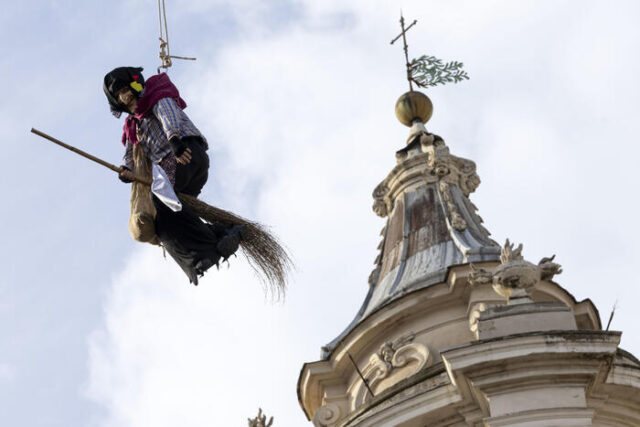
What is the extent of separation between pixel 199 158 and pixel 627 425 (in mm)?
6543

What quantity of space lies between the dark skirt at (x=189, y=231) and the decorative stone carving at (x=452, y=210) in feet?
34.1

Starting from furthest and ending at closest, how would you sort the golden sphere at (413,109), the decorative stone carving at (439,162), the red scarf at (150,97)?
the golden sphere at (413,109) < the decorative stone carving at (439,162) < the red scarf at (150,97)

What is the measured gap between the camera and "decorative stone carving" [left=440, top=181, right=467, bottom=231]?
21.7 metres

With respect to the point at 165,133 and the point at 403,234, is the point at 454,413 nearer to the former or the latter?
the point at 165,133

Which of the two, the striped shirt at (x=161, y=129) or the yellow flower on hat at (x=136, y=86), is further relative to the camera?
the yellow flower on hat at (x=136, y=86)

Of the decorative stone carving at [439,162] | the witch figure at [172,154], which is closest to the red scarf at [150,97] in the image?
the witch figure at [172,154]

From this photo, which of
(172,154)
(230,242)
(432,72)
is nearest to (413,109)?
(432,72)

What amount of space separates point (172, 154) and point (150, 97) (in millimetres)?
662

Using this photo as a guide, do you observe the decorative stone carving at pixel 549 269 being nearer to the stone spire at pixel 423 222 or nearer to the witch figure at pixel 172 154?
the stone spire at pixel 423 222

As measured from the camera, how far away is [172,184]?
11.7 meters

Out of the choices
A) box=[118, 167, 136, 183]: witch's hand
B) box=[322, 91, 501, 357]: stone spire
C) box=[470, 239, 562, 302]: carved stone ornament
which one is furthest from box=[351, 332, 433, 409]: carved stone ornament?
box=[118, 167, 136, 183]: witch's hand

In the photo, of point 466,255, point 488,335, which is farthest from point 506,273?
point 466,255

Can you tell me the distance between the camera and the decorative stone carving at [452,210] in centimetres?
2169

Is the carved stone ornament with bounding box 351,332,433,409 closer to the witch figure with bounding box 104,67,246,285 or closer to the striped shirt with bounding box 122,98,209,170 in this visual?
the witch figure with bounding box 104,67,246,285
